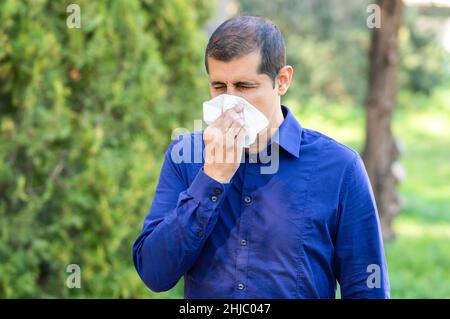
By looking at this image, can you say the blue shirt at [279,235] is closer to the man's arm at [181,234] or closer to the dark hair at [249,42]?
the man's arm at [181,234]

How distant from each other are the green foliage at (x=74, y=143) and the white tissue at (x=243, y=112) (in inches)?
90.5

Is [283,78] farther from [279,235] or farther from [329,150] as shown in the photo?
[279,235]

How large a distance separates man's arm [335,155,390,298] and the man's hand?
0.36 meters

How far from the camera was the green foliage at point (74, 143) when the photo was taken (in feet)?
14.7

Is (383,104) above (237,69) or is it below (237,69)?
above

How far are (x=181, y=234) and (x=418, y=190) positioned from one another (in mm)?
10491

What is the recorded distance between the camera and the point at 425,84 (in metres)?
17.0

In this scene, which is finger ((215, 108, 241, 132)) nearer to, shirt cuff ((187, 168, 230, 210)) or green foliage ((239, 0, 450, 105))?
shirt cuff ((187, 168, 230, 210))

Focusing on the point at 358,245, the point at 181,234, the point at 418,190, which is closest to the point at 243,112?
the point at 181,234

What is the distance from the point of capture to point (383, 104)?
793 cm
